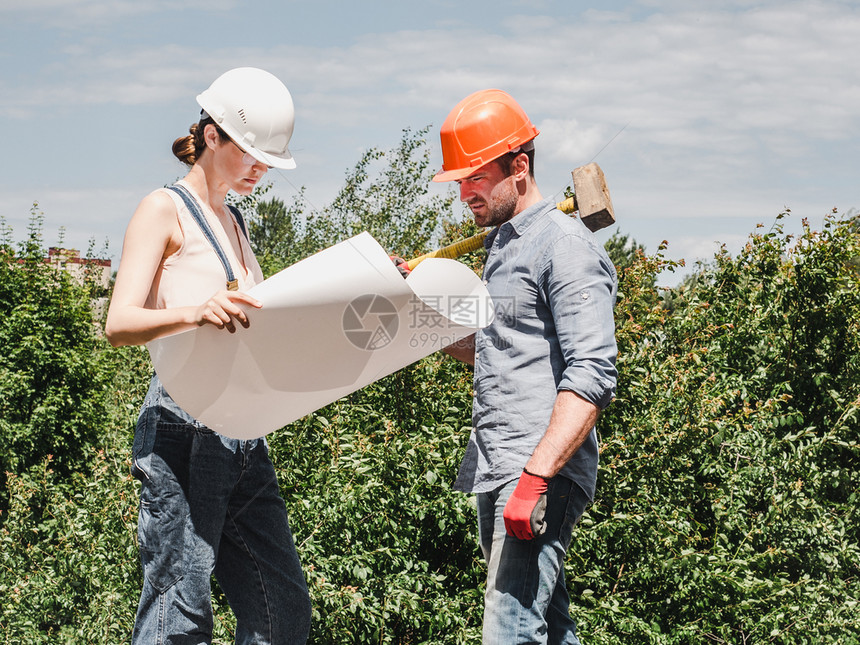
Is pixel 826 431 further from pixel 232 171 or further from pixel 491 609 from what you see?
pixel 232 171

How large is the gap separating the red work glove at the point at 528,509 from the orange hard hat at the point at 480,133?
95 centimetres

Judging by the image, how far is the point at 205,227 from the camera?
86.0 inches

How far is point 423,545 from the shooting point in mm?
3771

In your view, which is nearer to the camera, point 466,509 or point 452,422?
point 466,509

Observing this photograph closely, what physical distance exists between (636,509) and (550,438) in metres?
1.79

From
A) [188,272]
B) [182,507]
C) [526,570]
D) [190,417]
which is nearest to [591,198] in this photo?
[526,570]

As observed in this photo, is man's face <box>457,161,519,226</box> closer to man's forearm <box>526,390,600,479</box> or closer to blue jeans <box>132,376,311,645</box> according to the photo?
man's forearm <box>526,390,600,479</box>

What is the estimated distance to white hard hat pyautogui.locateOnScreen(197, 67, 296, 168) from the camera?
2.21 m

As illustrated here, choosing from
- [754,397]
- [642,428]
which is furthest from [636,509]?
[754,397]

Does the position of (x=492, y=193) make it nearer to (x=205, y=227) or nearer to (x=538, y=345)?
(x=538, y=345)

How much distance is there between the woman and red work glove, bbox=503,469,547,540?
0.67m

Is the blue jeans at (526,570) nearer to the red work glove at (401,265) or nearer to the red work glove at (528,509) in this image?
the red work glove at (528,509)

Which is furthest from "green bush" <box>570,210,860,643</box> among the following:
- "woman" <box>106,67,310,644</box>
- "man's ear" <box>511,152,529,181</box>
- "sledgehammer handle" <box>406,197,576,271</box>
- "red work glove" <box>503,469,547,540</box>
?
"woman" <box>106,67,310,644</box>

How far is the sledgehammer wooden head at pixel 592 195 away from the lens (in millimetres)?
2953
